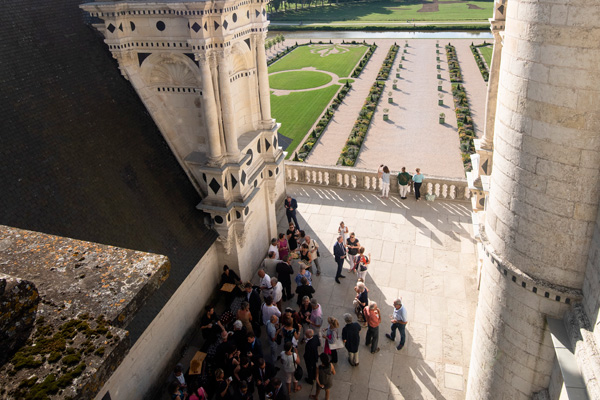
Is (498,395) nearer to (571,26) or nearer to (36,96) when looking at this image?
(571,26)

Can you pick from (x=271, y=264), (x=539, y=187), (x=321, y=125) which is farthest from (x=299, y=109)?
(x=539, y=187)

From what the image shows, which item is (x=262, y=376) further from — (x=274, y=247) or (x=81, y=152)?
(x=81, y=152)

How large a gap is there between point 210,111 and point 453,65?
176 feet

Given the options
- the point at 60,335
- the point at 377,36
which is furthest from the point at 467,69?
the point at 60,335

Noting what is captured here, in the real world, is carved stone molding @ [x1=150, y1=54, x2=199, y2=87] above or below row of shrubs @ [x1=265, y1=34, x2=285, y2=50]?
above

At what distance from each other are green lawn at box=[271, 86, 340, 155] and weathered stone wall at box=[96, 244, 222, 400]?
20.7 m

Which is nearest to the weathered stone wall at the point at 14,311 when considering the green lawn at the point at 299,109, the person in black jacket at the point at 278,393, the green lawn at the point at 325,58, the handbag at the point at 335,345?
the person in black jacket at the point at 278,393

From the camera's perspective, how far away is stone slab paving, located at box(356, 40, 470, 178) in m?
33.9

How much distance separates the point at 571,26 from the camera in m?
A: 7.62

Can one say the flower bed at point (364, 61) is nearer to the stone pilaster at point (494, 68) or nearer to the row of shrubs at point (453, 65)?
the row of shrubs at point (453, 65)

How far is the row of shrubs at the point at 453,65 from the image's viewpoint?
57000 millimetres

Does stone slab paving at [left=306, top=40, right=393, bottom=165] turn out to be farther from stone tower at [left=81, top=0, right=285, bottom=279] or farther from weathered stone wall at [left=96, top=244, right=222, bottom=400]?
weathered stone wall at [left=96, top=244, right=222, bottom=400]

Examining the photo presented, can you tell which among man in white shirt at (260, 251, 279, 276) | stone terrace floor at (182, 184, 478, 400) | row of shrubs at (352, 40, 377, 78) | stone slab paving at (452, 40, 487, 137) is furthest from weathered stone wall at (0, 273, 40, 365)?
row of shrubs at (352, 40, 377, 78)

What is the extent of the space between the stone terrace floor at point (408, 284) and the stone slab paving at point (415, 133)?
31.2 feet
